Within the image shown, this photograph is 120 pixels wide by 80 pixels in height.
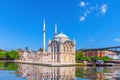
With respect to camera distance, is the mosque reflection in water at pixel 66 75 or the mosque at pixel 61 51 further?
the mosque at pixel 61 51

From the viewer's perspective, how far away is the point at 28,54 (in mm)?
112875

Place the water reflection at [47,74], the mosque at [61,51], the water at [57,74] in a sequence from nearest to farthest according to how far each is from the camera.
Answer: the water reflection at [47,74] → the water at [57,74] → the mosque at [61,51]

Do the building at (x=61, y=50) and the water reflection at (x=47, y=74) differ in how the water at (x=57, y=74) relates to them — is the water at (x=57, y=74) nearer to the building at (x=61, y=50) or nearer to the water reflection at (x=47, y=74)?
the water reflection at (x=47, y=74)

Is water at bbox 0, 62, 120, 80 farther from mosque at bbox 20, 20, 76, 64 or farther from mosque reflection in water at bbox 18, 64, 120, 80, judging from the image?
mosque at bbox 20, 20, 76, 64

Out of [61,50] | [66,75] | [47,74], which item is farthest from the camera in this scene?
[61,50]

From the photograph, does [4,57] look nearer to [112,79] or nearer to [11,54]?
[11,54]

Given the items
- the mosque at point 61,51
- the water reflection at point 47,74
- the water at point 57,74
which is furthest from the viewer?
the mosque at point 61,51

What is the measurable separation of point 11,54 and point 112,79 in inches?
3290

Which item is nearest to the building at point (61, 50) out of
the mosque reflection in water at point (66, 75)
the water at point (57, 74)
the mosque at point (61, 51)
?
the mosque at point (61, 51)

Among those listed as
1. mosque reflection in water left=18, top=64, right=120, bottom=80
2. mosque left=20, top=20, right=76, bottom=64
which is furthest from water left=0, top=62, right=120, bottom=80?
mosque left=20, top=20, right=76, bottom=64

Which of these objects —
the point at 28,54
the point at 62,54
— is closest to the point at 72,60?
the point at 62,54

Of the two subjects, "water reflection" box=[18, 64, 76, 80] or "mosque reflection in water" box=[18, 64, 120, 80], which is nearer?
"water reflection" box=[18, 64, 76, 80]

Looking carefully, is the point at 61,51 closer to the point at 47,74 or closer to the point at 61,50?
the point at 61,50

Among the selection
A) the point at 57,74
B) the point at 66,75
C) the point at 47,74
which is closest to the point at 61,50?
the point at 57,74
